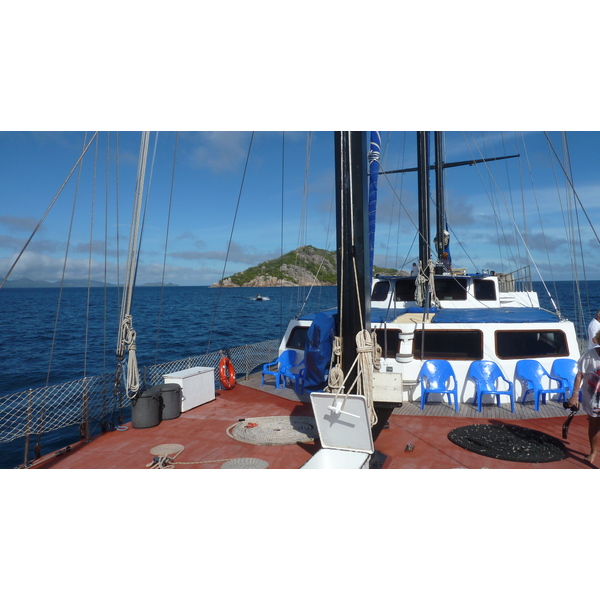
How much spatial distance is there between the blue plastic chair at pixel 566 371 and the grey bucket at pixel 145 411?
702 centimetres

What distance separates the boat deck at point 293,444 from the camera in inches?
206

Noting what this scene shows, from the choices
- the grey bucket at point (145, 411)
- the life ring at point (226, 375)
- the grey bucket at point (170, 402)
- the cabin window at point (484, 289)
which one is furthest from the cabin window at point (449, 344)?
the grey bucket at point (145, 411)

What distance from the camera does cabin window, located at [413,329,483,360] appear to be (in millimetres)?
8031

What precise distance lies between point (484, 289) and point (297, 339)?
6.30 m

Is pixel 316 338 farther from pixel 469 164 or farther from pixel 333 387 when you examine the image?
pixel 469 164

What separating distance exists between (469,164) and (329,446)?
48.6ft

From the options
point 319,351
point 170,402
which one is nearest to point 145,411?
point 170,402

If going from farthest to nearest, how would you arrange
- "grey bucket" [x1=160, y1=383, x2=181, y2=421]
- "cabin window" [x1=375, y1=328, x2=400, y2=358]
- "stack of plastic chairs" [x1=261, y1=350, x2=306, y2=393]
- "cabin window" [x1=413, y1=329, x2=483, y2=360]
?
"stack of plastic chairs" [x1=261, y1=350, x2=306, y2=393], "cabin window" [x1=375, y1=328, x2=400, y2=358], "cabin window" [x1=413, y1=329, x2=483, y2=360], "grey bucket" [x1=160, y1=383, x2=181, y2=421]

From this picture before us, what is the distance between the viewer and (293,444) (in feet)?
19.2

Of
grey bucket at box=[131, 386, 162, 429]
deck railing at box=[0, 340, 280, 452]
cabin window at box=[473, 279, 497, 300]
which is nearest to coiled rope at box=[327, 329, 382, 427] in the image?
grey bucket at box=[131, 386, 162, 429]

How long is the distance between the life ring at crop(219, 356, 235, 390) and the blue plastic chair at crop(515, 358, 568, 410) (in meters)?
5.87

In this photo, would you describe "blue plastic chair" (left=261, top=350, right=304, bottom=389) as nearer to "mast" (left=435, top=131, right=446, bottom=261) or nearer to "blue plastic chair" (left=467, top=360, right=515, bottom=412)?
"blue plastic chair" (left=467, top=360, right=515, bottom=412)

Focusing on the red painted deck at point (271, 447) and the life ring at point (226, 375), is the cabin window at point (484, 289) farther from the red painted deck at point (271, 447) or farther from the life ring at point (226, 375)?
the life ring at point (226, 375)

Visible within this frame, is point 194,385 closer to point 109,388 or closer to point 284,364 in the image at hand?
point 109,388
